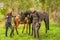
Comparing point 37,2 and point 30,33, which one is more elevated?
point 37,2

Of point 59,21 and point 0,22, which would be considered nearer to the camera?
point 59,21

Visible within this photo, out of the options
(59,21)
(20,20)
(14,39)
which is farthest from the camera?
(59,21)

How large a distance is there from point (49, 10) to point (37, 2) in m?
1.38

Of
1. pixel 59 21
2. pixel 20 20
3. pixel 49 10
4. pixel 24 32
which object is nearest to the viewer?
pixel 20 20

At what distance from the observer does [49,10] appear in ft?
75.6

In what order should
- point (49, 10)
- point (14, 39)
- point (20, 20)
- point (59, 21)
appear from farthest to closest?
point (49, 10) → point (59, 21) → point (20, 20) → point (14, 39)

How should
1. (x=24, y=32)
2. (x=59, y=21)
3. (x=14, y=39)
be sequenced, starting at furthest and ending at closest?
(x=59, y=21) < (x=24, y=32) < (x=14, y=39)

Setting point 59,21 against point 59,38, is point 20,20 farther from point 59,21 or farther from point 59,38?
point 59,21

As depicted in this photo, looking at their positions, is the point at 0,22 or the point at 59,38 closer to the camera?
the point at 59,38

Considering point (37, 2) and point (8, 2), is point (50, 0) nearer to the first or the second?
point (37, 2)

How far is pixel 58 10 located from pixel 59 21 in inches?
41.9

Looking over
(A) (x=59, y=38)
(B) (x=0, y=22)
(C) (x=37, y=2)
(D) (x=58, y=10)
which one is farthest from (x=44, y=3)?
(A) (x=59, y=38)

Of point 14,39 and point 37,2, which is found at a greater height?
point 37,2

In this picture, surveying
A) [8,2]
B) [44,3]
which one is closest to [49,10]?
[44,3]
